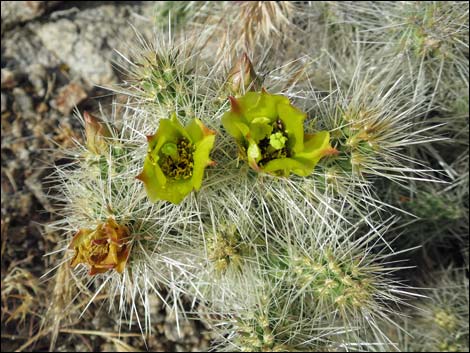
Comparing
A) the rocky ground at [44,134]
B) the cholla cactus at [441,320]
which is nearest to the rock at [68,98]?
the rocky ground at [44,134]

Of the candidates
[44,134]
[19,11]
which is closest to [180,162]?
[44,134]

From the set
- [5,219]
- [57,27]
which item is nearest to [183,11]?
[57,27]

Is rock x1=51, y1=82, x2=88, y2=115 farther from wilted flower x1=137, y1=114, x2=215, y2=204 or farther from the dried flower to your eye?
wilted flower x1=137, y1=114, x2=215, y2=204

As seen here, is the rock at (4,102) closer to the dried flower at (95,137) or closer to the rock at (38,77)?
the rock at (38,77)

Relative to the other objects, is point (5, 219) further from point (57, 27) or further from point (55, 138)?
point (57, 27)

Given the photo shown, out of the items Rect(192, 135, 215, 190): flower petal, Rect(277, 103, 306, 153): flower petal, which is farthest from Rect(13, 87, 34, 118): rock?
Rect(277, 103, 306, 153): flower petal

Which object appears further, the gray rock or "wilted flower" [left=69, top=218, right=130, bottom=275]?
the gray rock
